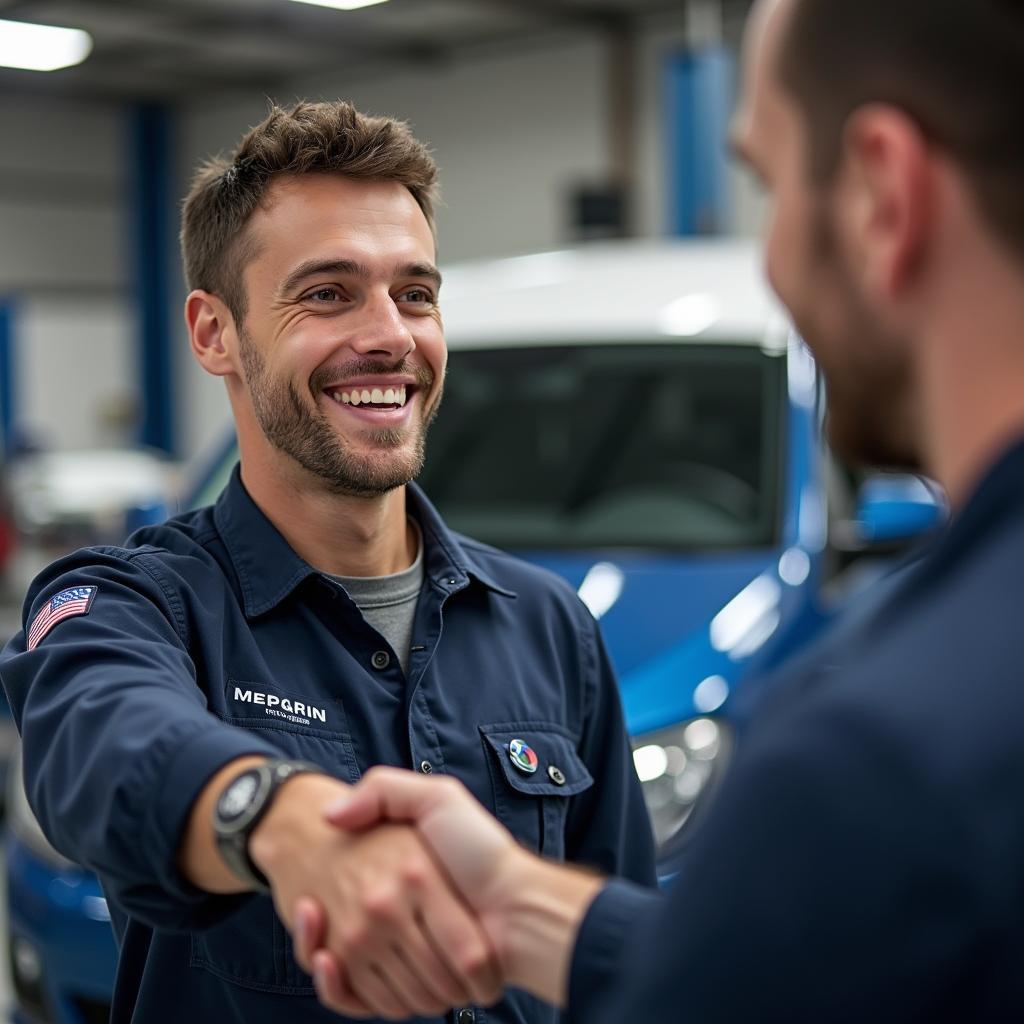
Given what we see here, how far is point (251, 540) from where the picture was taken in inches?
63.7

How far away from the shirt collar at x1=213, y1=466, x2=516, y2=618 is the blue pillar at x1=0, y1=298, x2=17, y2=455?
48.2 feet

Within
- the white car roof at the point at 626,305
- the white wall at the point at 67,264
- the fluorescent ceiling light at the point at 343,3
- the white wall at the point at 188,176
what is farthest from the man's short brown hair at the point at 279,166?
the white wall at the point at 67,264

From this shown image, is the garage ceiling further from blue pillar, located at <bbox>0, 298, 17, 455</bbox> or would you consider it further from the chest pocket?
the chest pocket

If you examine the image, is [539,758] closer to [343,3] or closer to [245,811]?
[245,811]

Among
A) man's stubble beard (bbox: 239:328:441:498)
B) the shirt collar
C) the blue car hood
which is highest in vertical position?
man's stubble beard (bbox: 239:328:441:498)

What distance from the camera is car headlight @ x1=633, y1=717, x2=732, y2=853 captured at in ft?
8.30

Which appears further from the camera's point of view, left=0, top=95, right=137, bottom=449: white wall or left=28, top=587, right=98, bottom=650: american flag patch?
left=0, top=95, right=137, bottom=449: white wall

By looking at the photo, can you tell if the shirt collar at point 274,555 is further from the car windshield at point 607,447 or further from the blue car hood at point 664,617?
the car windshield at point 607,447

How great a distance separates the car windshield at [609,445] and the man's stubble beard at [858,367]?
2329 millimetres

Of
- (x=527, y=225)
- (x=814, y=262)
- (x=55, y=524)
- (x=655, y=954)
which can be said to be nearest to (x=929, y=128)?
(x=814, y=262)

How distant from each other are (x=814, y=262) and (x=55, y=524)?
6.36 metres

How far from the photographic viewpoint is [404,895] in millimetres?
1206

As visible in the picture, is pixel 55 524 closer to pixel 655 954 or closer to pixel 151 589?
pixel 151 589

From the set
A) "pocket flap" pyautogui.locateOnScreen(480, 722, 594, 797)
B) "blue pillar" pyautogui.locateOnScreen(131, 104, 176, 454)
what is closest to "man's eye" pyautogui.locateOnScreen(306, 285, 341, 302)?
"pocket flap" pyautogui.locateOnScreen(480, 722, 594, 797)
